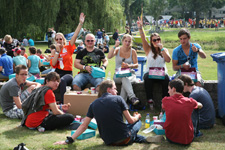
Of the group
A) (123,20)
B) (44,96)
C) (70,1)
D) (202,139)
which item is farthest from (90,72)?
(123,20)

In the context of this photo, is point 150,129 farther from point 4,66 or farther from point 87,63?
point 4,66

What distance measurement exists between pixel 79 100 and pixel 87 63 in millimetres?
1017

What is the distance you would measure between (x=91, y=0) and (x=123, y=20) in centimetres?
448

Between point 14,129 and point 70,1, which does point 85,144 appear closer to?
point 14,129

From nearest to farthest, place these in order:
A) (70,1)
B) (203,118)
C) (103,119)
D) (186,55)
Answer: (103,119) → (203,118) → (186,55) → (70,1)

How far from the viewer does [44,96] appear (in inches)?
197

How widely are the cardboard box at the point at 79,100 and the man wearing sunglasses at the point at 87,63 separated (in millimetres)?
451

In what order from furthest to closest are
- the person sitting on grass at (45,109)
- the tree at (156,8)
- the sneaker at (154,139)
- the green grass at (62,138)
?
the tree at (156,8), the person sitting on grass at (45,109), the sneaker at (154,139), the green grass at (62,138)

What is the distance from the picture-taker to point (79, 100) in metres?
6.19

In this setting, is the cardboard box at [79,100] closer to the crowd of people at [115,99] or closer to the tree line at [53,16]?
the crowd of people at [115,99]

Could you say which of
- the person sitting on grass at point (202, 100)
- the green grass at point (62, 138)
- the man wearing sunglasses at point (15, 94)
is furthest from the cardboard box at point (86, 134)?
the person sitting on grass at point (202, 100)

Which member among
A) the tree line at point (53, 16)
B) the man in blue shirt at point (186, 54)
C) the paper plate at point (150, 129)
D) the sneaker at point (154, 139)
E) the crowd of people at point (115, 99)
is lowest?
the paper plate at point (150, 129)

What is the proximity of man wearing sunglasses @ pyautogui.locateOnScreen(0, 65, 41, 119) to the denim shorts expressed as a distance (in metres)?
0.95

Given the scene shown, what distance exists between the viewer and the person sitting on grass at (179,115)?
4320 mm
